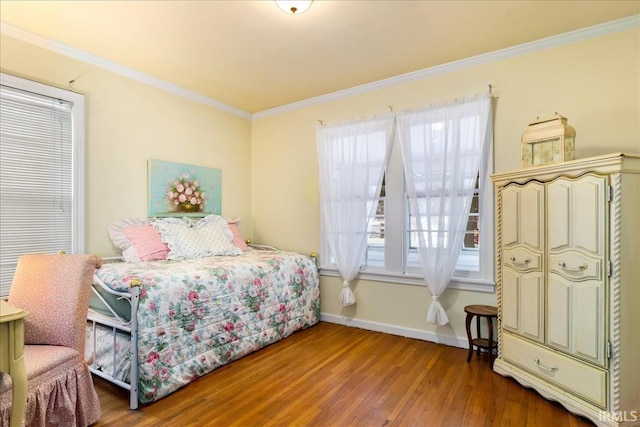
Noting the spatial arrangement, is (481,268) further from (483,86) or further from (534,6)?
(534,6)

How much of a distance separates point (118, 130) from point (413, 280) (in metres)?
3.06

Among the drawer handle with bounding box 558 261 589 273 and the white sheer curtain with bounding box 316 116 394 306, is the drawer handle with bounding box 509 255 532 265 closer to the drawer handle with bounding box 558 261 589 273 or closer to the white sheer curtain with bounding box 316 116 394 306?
the drawer handle with bounding box 558 261 589 273

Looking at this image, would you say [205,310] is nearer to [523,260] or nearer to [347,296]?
[347,296]

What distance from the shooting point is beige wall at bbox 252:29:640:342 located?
93.0 inches

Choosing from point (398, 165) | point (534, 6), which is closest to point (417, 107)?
point (398, 165)

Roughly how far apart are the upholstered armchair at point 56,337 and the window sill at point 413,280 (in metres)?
2.35

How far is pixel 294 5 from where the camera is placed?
2031 millimetres

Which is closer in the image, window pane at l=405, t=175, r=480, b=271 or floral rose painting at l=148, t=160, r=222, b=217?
window pane at l=405, t=175, r=480, b=271

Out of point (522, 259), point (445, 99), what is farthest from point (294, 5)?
point (522, 259)

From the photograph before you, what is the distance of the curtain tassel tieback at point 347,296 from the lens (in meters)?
3.42

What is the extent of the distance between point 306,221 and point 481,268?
1.89 meters

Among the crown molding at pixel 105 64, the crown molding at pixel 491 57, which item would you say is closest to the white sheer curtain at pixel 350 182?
the crown molding at pixel 491 57

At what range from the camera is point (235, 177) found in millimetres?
4086

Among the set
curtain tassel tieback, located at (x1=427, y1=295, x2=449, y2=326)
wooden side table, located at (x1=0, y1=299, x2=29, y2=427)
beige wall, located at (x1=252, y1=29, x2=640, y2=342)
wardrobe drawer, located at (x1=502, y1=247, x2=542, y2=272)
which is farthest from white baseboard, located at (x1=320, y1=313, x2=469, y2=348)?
wooden side table, located at (x1=0, y1=299, x2=29, y2=427)
